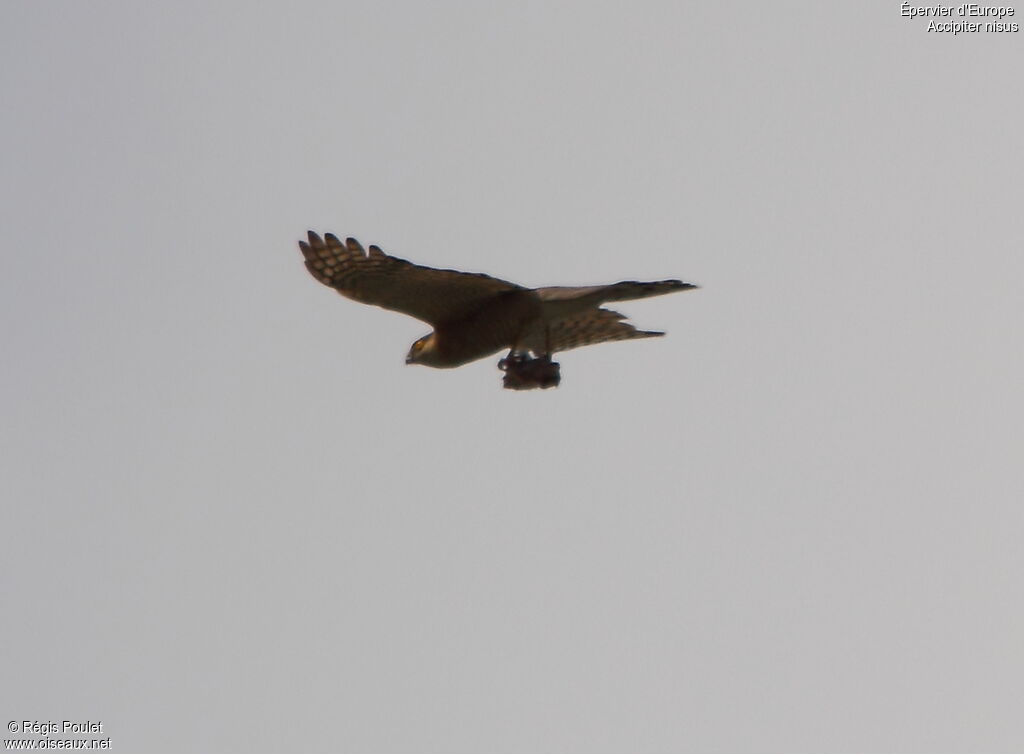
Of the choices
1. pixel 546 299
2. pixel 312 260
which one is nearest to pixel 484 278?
pixel 546 299

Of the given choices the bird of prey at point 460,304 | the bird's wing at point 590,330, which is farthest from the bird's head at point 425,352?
the bird's wing at point 590,330

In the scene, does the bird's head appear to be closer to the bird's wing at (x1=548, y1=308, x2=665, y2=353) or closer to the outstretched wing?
the outstretched wing

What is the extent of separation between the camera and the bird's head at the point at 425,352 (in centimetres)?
1370

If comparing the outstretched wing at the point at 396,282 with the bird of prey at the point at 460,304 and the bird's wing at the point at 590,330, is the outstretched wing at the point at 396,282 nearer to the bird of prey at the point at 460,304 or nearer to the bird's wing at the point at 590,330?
the bird of prey at the point at 460,304

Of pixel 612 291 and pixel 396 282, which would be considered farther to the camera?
pixel 396 282

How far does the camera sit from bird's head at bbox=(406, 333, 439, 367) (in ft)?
44.9

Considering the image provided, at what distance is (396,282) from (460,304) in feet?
1.97

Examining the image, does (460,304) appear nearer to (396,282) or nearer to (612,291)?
(396,282)

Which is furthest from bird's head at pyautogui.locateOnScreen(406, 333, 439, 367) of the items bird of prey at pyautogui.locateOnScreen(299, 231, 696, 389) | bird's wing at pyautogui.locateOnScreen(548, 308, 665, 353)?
bird's wing at pyautogui.locateOnScreen(548, 308, 665, 353)

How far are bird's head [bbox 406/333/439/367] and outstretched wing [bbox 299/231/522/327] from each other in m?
0.17

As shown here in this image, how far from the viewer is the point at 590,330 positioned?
579 inches

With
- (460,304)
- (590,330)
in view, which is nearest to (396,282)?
(460,304)

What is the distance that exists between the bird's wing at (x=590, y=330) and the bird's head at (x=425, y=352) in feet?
3.52

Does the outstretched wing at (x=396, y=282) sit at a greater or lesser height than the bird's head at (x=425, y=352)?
greater
